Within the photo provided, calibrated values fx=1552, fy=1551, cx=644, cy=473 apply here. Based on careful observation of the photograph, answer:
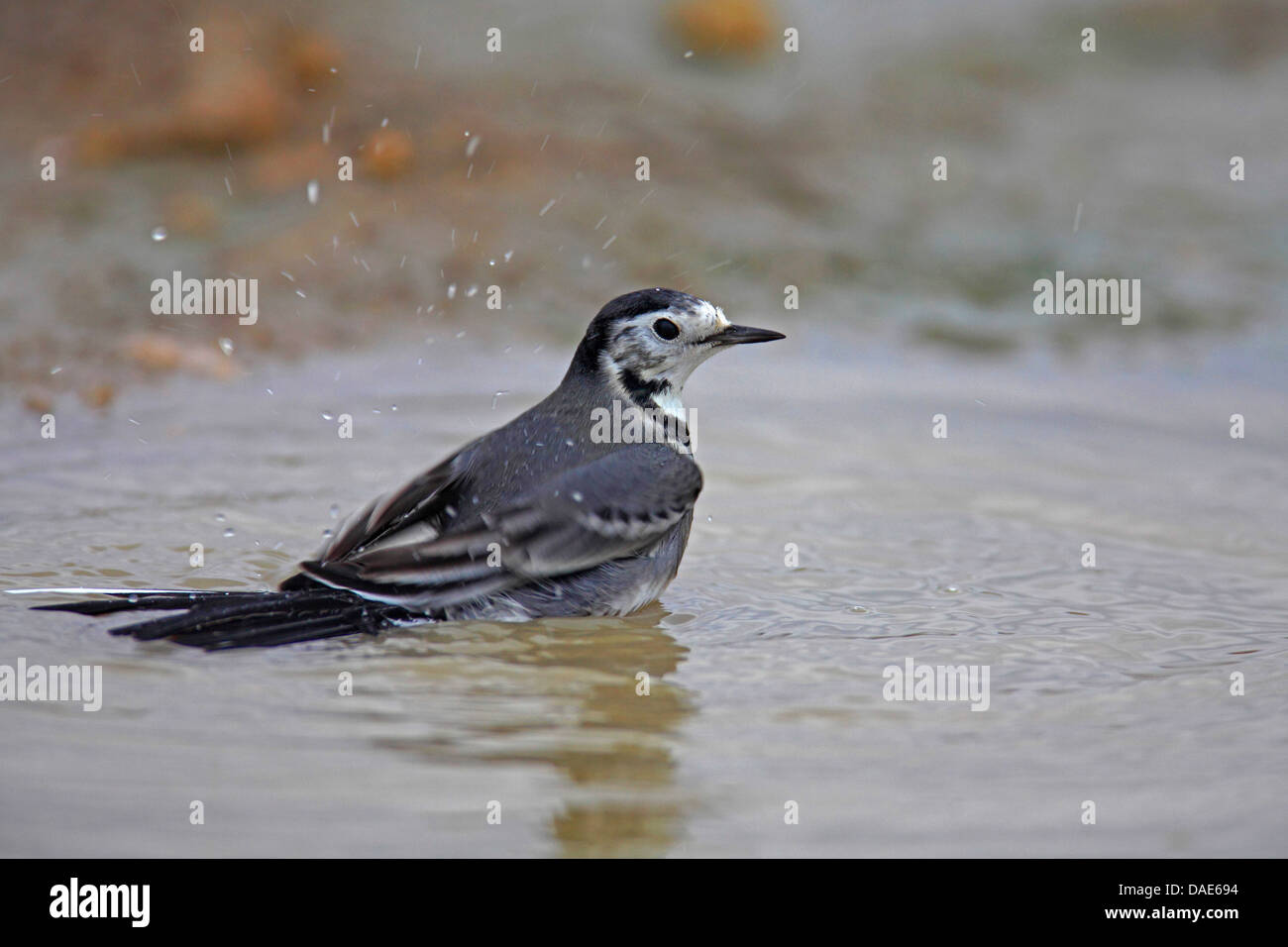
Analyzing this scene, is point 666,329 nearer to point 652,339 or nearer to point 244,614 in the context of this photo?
point 652,339

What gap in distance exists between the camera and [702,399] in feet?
30.0

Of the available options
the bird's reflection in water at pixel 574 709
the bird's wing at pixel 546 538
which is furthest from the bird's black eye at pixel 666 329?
the bird's reflection in water at pixel 574 709

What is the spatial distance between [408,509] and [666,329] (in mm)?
1309

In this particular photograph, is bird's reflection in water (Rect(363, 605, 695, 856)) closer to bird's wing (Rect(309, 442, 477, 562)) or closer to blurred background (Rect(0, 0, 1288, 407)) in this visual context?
bird's wing (Rect(309, 442, 477, 562))

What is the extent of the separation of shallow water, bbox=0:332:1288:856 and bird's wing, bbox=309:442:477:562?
418mm

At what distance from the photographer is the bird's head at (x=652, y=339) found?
650 centimetres

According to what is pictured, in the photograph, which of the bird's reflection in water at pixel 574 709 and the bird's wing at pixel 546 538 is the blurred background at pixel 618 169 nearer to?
the bird's wing at pixel 546 538

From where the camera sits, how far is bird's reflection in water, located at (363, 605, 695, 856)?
4.50 metres

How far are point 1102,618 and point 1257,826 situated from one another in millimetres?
1761

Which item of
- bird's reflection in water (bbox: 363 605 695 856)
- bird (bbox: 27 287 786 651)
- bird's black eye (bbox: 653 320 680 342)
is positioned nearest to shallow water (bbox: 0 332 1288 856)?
bird's reflection in water (bbox: 363 605 695 856)

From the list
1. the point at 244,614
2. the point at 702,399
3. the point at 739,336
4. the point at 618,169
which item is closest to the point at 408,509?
the point at 244,614

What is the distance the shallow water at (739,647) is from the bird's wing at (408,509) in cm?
42

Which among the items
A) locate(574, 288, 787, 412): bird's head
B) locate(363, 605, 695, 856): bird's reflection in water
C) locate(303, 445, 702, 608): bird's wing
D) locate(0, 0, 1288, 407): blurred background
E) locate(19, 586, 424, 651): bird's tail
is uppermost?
locate(0, 0, 1288, 407): blurred background

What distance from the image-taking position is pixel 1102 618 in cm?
620
